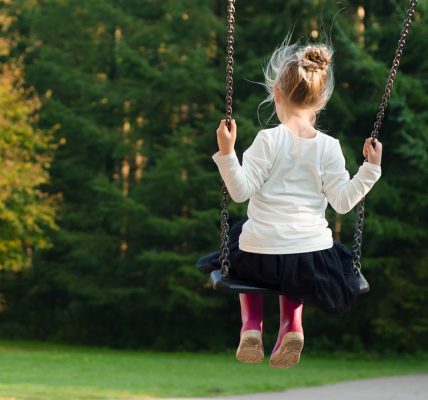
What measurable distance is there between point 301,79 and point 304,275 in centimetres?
75

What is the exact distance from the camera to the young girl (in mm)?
4016

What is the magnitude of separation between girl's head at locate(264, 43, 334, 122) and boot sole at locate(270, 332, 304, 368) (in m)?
0.89

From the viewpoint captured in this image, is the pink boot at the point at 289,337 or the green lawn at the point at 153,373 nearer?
the pink boot at the point at 289,337

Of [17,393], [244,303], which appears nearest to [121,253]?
[17,393]

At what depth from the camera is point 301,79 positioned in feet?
13.3

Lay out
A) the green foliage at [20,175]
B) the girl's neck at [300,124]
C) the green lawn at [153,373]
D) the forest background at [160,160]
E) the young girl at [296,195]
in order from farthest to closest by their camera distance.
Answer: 1. the green foliage at [20,175]
2. the forest background at [160,160]
3. the green lawn at [153,373]
4. the girl's neck at [300,124]
5. the young girl at [296,195]

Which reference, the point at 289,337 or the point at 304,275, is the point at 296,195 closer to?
the point at 304,275

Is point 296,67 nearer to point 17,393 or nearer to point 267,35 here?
point 17,393

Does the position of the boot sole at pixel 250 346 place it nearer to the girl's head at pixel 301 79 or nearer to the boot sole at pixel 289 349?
the boot sole at pixel 289 349

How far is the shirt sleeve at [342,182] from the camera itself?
4094mm

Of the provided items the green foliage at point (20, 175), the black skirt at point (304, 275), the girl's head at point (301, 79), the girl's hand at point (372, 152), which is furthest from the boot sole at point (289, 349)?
the green foliage at point (20, 175)

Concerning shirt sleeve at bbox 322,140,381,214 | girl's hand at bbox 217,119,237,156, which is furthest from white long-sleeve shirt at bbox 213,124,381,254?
girl's hand at bbox 217,119,237,156

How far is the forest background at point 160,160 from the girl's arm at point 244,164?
1234 centimetres

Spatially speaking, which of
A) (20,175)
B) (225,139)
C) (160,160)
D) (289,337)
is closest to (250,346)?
(289,337)
